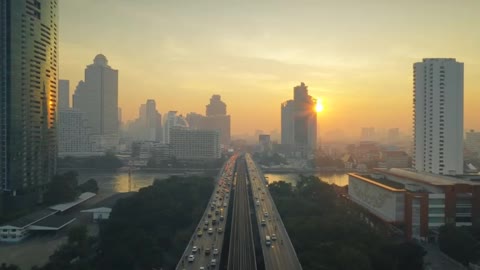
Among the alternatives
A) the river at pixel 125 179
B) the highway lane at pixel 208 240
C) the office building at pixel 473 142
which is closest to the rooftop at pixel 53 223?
the highway lane at pixel 208 240

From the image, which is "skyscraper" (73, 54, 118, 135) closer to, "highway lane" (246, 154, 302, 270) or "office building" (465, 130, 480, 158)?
→ "office building" (465, 130, 480, 158)

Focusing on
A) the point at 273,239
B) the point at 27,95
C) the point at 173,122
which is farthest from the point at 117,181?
the point at 173,122

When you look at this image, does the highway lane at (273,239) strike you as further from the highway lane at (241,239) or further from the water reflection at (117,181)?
the water reflection at (117,181)

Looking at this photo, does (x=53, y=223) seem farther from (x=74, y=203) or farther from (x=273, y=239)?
(x=273, y=239)

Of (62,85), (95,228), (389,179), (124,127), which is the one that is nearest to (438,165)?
(389,179)

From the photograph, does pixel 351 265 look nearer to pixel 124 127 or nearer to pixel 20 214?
pixel 20 214

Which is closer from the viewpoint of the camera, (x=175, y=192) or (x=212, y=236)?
(x=212, y=236)
